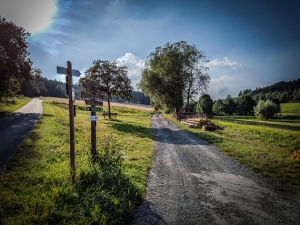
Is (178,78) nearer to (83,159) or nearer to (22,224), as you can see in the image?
(83,159)

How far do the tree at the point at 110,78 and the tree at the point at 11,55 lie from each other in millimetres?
8845

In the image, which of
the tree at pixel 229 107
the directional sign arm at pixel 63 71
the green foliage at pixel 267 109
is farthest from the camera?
the tree at pixel 229 107

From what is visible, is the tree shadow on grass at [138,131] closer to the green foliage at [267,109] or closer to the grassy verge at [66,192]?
the grassy verge at [66,192]

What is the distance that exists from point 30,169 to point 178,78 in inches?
1391

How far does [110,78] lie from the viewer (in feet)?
97.5

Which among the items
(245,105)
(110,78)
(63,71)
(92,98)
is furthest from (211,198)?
(245,105)

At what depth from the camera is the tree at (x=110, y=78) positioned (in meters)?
29.4

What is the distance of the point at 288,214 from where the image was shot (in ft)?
15.0

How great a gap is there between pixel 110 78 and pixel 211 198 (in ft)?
90.7

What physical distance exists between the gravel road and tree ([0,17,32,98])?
2777 centimetres

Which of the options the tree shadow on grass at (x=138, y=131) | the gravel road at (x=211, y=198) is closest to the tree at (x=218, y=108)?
the tree shadow on grass at (x=138, y=131)

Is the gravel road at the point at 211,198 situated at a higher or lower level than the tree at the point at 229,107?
lower

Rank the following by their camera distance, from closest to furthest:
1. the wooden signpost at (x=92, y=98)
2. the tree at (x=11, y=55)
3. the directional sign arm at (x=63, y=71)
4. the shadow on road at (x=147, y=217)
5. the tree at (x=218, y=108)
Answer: the shadow on road at (x=147, y=217), the directional sign arm at (x=63, y=71), the wooden signpost at (x=92, y=98), the tree at (x=11, y=55), the tree at (x=218, y=108)

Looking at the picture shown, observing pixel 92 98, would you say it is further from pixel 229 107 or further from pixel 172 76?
pixel 229 107
